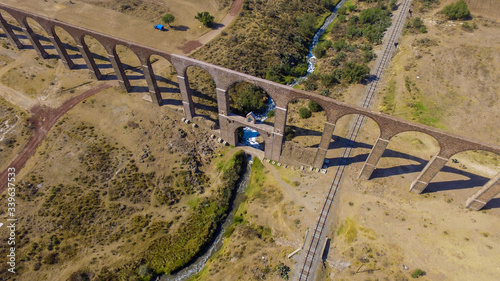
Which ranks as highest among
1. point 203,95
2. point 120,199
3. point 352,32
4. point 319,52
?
point 352,32

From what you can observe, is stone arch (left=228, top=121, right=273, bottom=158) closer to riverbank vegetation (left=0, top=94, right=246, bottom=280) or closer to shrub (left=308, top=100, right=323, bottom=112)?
riverbank vegetation (left=0, top=94, right=246, bottom=280)

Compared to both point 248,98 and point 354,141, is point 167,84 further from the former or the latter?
point 354,141

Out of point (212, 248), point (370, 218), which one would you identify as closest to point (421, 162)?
point (370, 218)

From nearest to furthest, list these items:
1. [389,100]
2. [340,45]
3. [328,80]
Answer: [389,100]
[328,80]
[340,45]

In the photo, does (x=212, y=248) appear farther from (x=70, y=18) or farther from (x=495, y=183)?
(x=70, y=18)

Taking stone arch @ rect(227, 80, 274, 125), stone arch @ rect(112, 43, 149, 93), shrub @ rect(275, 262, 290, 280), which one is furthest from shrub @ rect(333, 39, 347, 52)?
shrub @ rect(275, 262, 290, 280)

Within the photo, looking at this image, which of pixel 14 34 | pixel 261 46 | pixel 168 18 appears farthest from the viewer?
pixel 168 18

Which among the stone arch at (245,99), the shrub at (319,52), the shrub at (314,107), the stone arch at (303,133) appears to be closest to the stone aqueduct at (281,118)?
the stone arch at (303,133)

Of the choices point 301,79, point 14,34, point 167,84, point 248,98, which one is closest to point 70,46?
point 14,34

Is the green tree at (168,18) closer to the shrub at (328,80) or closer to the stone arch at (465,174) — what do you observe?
the shrub at (328,80)
